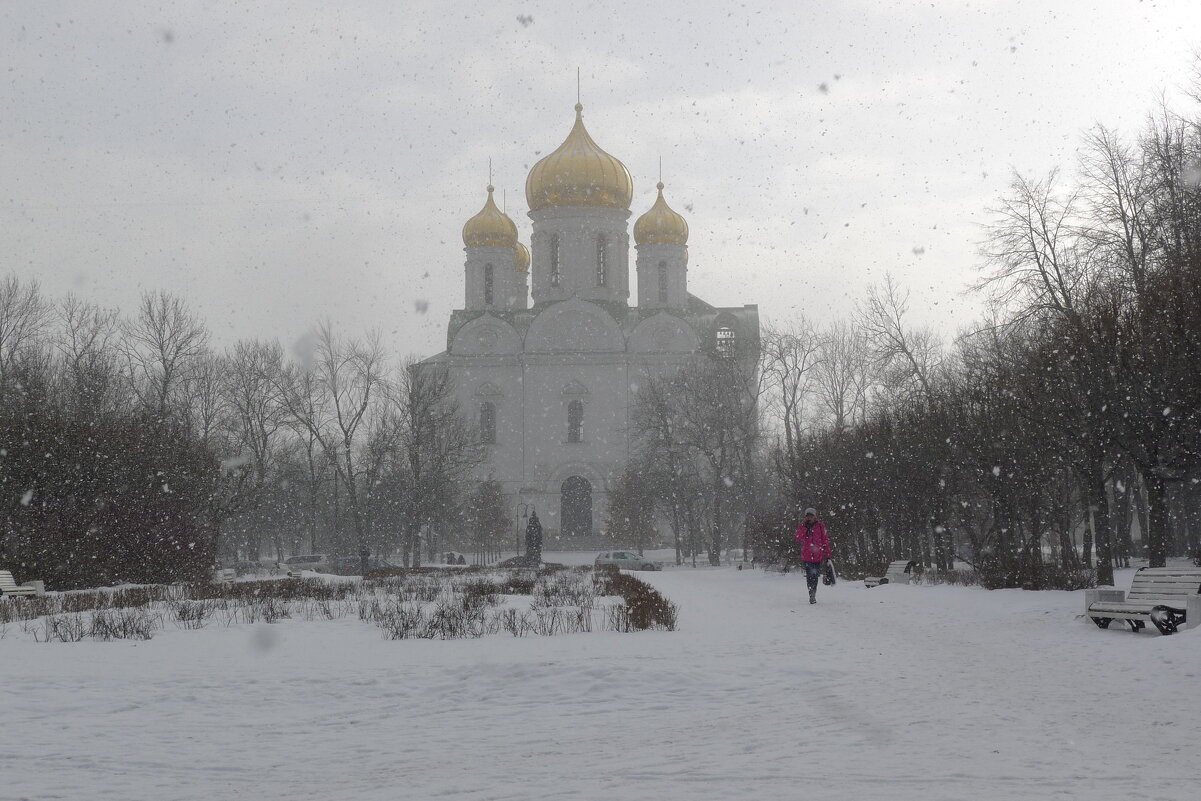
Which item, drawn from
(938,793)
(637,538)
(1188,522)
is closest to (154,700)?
(938,793)

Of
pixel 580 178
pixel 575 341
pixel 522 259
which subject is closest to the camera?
pixel 580 178

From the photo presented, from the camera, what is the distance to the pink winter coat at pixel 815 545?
16297 mm

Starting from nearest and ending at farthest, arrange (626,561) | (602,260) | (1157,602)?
(1157,602), (626,561), (602,260)

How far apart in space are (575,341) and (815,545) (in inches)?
1601

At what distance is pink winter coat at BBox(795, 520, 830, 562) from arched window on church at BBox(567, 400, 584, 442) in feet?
133

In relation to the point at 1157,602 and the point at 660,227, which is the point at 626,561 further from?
the point at 1157,602

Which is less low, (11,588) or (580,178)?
(580,178)

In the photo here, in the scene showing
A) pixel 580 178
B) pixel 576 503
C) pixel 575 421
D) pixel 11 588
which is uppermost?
pixel 580 178

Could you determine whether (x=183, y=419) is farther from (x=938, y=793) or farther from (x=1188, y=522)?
(x=938, y=793)

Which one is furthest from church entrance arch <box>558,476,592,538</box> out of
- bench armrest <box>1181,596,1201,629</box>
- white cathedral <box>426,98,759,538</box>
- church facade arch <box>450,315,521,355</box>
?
bench armrest <box>1181,596,1201,629</box>

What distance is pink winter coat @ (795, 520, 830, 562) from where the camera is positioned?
642 inches

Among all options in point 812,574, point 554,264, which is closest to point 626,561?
point 554,264

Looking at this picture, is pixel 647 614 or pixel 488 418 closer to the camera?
pixel 647 614

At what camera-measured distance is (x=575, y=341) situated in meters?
56.5
